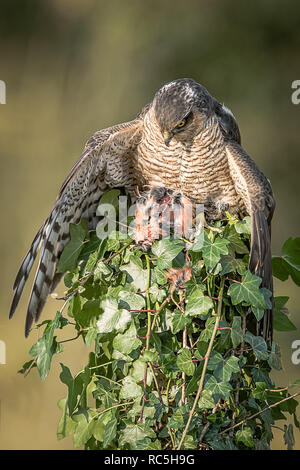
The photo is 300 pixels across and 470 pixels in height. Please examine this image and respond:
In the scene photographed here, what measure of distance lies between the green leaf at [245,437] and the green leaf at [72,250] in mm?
448

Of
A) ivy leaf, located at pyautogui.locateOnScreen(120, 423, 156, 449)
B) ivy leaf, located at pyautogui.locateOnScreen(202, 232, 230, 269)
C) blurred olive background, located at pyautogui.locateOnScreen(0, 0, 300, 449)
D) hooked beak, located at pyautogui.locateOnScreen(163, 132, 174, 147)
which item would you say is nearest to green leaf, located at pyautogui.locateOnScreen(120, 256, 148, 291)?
ivy leaf, located at pyautogui.locateOnScreen(202, 232, 230, 269)

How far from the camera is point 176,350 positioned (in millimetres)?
976

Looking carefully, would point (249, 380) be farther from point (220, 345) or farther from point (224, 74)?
point (224, 74)

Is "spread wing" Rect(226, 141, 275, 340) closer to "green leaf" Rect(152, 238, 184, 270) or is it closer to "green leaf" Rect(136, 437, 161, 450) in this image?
"green leaf" Rect(152, 238, 184, 270)

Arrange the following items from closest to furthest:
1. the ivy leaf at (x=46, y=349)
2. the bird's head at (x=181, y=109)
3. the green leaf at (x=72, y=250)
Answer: the ivy leaf at (x=46, y=349) < the green leaf at (x=72, y=250) < the bird's head at (x=181, y=109)

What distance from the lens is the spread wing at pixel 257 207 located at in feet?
3.38

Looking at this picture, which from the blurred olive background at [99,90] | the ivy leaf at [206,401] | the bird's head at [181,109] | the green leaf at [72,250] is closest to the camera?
the ivy leaf at [206,401]

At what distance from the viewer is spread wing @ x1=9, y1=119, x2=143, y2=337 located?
1.26 meters

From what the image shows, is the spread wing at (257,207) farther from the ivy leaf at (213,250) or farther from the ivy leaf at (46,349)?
the ivy leaf at (46,349)

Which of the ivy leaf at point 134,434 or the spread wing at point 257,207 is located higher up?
the spread wing at point 257,207

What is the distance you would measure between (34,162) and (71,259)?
4.07 feet

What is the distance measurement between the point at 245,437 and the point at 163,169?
0.68 metres

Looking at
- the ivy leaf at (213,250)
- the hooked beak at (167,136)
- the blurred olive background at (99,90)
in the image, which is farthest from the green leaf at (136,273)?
the blurred olive background at (99,90)

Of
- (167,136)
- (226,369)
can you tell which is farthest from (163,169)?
(226,369)
